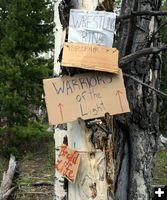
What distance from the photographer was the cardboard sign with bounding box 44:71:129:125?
2059 millimetres

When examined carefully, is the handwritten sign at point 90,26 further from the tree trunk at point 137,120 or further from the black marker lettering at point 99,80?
the tree trunk at point 137,120

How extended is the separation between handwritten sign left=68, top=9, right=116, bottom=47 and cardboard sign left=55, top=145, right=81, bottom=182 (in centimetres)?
56

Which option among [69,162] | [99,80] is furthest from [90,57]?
[69,162]

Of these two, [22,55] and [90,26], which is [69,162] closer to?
[90,26]

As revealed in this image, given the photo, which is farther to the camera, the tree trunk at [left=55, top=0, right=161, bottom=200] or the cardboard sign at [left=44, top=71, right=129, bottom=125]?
the tree trunk at [left=55, top=0, right=161, bottom=200]

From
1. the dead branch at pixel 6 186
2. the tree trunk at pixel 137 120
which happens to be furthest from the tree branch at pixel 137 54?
the dead branch at pixel 6 186

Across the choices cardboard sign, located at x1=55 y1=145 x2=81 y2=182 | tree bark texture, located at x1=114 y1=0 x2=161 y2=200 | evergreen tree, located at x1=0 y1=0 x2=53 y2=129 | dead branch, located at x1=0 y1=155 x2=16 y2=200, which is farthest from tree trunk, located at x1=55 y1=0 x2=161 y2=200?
evergreen tree, located at x1=0 y1=0 x2=53 y2=129

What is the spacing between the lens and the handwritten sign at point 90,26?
2.09 m

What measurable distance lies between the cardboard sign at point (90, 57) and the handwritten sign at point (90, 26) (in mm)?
51

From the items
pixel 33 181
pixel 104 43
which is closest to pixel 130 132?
pixel 104 43

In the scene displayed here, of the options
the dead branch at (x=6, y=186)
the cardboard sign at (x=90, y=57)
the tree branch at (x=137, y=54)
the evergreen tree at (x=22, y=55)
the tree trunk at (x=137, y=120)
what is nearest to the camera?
the cardboard sign at (x=90, y=57)

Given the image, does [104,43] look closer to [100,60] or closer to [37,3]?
[100,60]

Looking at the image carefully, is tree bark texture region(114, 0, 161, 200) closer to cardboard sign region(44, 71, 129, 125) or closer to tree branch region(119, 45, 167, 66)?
tree branch region(119, 45, 167, 66)

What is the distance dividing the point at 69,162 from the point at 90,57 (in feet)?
1.76
